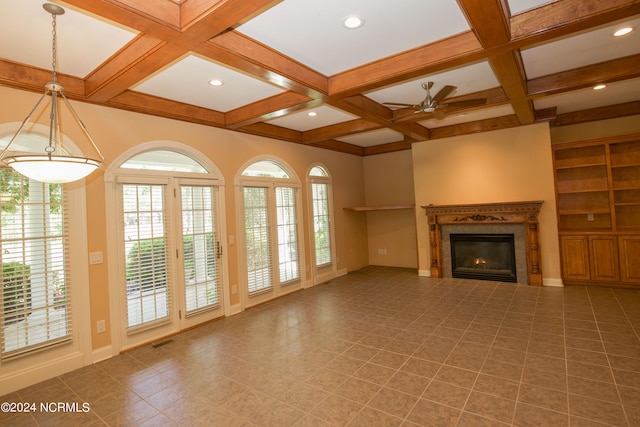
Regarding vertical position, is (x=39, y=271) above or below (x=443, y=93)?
below

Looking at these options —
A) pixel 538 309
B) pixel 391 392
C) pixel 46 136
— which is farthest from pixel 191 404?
pixel 538 309

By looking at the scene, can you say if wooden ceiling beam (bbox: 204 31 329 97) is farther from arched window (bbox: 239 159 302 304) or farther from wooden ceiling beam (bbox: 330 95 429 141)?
arched window (bbox: 239 159 302 304)

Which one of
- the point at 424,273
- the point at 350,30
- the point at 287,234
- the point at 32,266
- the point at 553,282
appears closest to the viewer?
the point at 350,30

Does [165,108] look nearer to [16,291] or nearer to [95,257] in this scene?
[95,257]

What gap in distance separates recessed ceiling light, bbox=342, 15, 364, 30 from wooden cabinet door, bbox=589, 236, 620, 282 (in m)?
5.17

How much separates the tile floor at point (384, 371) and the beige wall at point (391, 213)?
2.80 m

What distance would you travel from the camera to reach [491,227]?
5758 mm

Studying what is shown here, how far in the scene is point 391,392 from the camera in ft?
8.30

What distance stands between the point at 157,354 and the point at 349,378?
213 centimetres

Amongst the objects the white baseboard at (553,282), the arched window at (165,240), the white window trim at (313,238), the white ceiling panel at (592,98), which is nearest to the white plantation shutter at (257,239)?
the arched window at (165,240)

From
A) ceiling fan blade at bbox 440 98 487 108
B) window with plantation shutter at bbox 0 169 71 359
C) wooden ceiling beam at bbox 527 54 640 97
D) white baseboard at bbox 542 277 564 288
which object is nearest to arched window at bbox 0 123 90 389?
window with plantation shutter at bbox 0 169 71 359

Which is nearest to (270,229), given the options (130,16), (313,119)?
(313,119)

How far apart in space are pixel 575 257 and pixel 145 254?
644 cm

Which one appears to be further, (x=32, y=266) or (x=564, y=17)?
(x=32, y=266)
